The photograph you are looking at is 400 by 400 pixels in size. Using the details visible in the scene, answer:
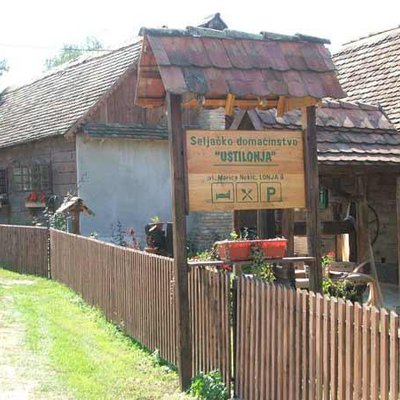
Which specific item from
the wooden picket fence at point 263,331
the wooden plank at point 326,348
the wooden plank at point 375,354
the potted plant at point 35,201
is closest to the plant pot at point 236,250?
the wooden picket fence at point 263,331

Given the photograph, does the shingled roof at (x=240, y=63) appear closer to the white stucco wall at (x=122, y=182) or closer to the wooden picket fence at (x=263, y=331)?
the wooden picket fence at (x=263, y=331)

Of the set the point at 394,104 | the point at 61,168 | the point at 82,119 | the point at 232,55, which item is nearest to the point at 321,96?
the point at 232,55

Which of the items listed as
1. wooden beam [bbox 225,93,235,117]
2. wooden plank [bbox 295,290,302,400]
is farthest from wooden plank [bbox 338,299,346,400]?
wooden beam [bbox 225,93,235,117]

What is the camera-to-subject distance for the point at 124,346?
8.15 meters

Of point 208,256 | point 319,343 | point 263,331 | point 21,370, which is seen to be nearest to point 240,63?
point 263,331

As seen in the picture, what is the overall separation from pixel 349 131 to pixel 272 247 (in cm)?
443

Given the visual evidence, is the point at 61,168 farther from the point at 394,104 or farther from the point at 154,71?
the point at 154,71

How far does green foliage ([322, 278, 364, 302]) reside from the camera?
8930 millimetres

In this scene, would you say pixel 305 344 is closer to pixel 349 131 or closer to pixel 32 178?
pixel 349 131

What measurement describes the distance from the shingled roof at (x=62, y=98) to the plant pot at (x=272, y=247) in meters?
12.3

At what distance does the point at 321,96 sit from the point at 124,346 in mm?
3928

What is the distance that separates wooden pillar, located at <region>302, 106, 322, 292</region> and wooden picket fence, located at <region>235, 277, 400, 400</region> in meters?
0.96

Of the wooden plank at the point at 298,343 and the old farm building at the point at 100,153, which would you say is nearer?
the wooden plank at the point at 298,343

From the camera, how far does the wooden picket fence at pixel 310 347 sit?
13.0 ft
